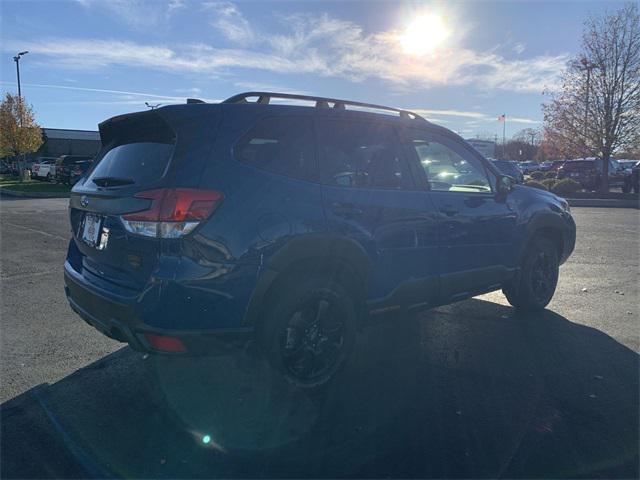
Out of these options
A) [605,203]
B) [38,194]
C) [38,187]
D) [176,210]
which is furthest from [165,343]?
[38,187]

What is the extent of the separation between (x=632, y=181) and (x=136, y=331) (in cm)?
2704

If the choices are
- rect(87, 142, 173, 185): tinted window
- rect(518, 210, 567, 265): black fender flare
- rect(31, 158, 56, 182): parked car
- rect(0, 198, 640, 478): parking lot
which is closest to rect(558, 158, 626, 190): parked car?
rect(518, 210, 567, 265): black fender flare

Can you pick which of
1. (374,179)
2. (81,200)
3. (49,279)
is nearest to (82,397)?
(81,200)

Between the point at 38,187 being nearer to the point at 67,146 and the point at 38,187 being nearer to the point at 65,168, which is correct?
the point at 65,168

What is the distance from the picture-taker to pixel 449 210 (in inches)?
172

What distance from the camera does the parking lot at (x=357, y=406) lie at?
2.88m

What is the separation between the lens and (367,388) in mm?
3811

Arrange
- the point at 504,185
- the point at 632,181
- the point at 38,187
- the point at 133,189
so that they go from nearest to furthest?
the point at 133,189, the point at 504,185, the point at 632,181, the point at 38,187

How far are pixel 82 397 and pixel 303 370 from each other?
1.53 metres

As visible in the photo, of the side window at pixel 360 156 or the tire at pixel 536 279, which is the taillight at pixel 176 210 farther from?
the tire at pixel 536 279

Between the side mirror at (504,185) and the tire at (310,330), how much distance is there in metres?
2.04

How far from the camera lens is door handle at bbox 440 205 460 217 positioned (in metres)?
4.31

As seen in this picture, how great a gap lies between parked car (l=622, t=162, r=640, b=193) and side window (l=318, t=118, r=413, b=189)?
24.4 metres

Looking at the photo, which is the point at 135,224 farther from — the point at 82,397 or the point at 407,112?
the point at 407,112
